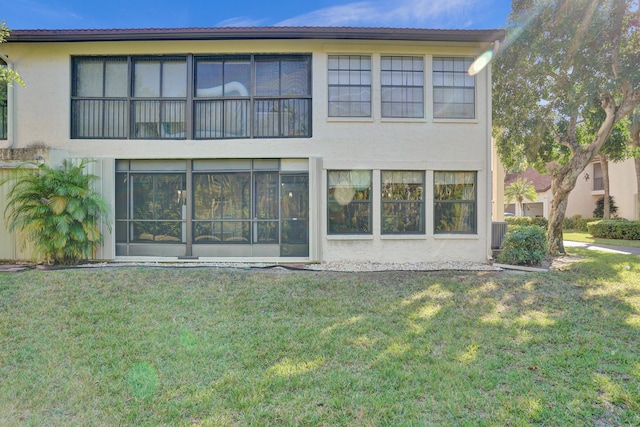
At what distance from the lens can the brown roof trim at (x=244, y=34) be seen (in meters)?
9.38

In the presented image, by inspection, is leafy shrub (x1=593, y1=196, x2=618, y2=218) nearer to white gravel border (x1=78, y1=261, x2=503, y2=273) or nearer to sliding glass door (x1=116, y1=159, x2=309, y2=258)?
white gravel border (x1=78, y1=261, x2=503, y2=273)

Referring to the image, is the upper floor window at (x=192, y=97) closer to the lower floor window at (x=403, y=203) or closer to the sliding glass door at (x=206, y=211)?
the sliding glass door at (x=206, y=211)

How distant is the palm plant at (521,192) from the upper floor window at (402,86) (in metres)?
32.0

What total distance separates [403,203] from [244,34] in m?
6.31

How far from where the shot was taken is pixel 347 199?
1005cm

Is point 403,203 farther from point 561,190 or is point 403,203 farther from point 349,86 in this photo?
point 561,190

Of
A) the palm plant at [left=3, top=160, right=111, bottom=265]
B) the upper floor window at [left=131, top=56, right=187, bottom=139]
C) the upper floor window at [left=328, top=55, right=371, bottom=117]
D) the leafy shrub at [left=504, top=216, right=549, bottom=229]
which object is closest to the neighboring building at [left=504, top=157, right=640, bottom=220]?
the leafy shrub at [left=504, top=216, right=549, bottom=229]

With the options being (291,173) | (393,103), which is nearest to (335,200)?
(291,173)

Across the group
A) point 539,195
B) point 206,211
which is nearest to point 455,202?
point 206,211

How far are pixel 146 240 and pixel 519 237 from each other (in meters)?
10.4

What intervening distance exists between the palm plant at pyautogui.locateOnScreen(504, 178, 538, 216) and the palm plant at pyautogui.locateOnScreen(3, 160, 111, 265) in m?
38.2

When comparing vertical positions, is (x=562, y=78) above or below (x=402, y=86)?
above

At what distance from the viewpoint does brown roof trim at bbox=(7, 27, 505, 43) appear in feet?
30.8

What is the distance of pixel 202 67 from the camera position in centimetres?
1020
